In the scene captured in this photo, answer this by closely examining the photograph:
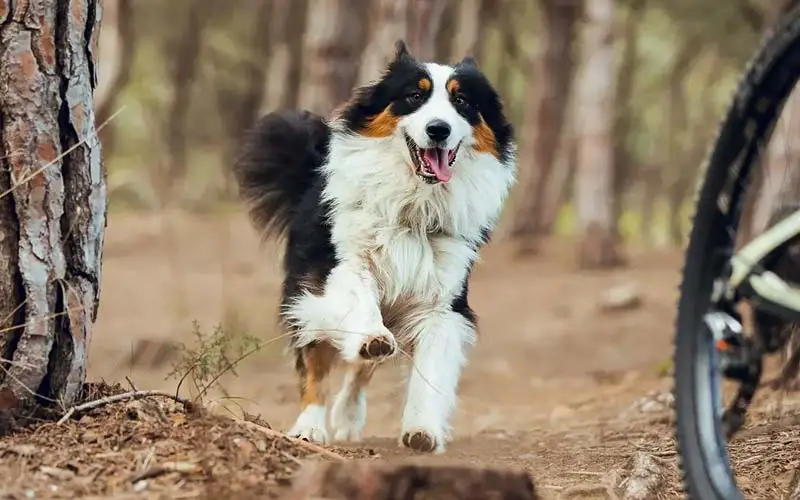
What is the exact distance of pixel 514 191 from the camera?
63.4 ft

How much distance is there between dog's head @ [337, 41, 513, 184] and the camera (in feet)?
16.9

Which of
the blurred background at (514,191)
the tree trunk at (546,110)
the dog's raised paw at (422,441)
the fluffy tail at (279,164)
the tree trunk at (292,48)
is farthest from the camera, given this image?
the tree trunk at (292,48)

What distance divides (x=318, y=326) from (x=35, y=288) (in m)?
A: 1.95

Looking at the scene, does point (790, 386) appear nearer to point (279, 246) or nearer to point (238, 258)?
point (279, 246)

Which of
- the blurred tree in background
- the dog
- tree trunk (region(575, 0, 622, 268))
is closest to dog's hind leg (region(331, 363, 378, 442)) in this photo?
the dog

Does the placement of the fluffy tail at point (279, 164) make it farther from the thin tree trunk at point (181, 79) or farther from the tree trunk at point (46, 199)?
the thin tree trunk at point (181, 79)

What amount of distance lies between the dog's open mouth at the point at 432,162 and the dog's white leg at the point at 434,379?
0.68 m

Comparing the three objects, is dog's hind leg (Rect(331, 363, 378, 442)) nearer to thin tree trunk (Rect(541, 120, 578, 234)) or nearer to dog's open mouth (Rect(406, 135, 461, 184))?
dog's open mouth (Rect(406, 135, 461, 184))

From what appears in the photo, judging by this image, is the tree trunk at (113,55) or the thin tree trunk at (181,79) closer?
the tree trunk at (113,55)

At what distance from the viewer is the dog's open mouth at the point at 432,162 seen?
522 centimetres

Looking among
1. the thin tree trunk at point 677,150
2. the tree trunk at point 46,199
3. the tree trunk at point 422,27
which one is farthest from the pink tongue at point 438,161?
the thin tree trunk at point 677,150

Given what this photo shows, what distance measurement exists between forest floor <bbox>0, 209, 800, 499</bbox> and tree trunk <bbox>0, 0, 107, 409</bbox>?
209mm

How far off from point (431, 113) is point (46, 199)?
223cm

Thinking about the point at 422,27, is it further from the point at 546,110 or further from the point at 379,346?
the point at 379,346
